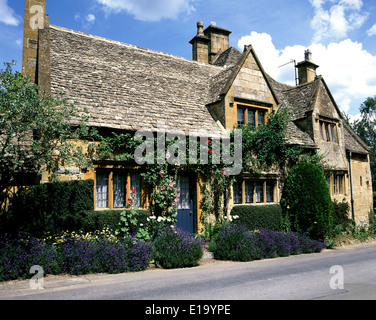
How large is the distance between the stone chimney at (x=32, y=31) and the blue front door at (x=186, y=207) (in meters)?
6.85

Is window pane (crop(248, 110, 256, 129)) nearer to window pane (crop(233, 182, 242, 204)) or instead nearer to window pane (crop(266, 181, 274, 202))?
window pane (crop(266, 181, 274, 202))

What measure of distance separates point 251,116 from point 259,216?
15.3ft

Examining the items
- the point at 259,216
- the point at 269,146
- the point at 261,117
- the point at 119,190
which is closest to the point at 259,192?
the point at 259,216

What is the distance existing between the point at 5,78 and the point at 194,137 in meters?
6.65

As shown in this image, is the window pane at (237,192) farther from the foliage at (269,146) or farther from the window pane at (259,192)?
the window pane at (259,192)

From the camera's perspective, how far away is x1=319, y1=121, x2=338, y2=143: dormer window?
17.7 m

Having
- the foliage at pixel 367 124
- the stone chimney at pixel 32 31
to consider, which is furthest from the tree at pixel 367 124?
the stone chimney at pixel 32 31

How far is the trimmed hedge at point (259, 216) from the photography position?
41.5ft

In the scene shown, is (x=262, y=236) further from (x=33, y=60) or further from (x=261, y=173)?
(x=33, y=60)

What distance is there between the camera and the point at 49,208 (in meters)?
8.86
